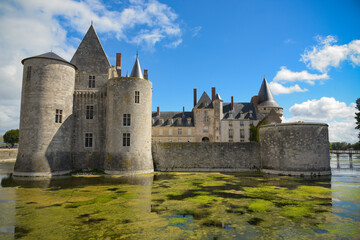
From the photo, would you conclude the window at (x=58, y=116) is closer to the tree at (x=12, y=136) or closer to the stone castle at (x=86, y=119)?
the stone castle at (x=86, y=119)

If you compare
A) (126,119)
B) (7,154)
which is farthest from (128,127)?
(7,154)

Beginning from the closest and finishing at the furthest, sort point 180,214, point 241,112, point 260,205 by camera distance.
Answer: point 180,214 → point 260,205 → point 241,112

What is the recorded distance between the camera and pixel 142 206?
358 inches

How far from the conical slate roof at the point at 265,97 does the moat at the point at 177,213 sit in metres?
30.7

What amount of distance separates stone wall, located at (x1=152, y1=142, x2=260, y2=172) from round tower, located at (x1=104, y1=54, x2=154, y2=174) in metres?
1.82

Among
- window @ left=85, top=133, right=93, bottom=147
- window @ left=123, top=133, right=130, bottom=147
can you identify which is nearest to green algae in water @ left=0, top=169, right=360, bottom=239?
window @ left=123, top=133, right=130, bottom=147

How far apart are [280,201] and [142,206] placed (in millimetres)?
6159

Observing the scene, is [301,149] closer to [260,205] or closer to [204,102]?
[260,205]

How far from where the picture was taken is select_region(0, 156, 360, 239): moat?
6426 millimetres

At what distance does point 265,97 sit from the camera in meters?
42.7

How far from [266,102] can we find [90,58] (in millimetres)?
32381

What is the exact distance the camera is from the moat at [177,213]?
21.1 feet

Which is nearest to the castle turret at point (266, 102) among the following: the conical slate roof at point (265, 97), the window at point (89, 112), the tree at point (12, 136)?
the conical slate roof at point (265, 97)

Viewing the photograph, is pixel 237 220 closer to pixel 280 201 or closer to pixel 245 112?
pixel 280 201
